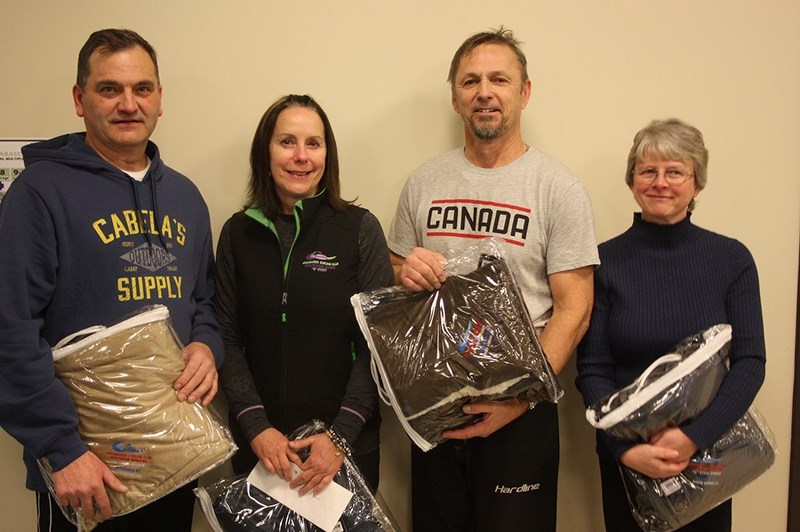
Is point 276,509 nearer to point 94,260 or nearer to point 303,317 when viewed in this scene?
point 303,317

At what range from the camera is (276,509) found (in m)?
1.44

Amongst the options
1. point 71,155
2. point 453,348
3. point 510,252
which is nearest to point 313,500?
point 453,348

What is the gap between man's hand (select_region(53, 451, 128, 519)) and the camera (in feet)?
4.04

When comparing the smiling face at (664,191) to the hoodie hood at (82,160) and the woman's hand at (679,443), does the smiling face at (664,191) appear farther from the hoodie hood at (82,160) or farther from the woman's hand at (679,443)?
the hoodie hood at (82,160)

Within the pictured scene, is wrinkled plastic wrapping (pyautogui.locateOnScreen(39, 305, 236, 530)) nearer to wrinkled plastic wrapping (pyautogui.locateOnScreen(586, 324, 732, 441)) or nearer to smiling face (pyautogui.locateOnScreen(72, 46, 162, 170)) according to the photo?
smiling face (pyautogui.locateOnScreen(72, 46, 162, 170))

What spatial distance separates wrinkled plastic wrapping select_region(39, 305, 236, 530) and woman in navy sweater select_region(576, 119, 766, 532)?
1133 mm

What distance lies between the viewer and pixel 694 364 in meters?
1.32

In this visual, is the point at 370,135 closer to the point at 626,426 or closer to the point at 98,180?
the point at 98,180

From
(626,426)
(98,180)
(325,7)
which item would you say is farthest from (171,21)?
(626,426)

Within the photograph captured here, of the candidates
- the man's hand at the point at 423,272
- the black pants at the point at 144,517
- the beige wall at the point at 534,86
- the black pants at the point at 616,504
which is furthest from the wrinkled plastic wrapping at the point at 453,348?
the black pants at the point at 144,517

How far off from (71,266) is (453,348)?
1.00 m

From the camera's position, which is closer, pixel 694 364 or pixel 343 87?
pixel 694 364

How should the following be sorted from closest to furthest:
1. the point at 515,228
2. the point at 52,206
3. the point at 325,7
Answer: the point at 52,206, the point at 515,228, the point at 325,7

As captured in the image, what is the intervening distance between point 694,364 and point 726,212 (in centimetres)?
85
